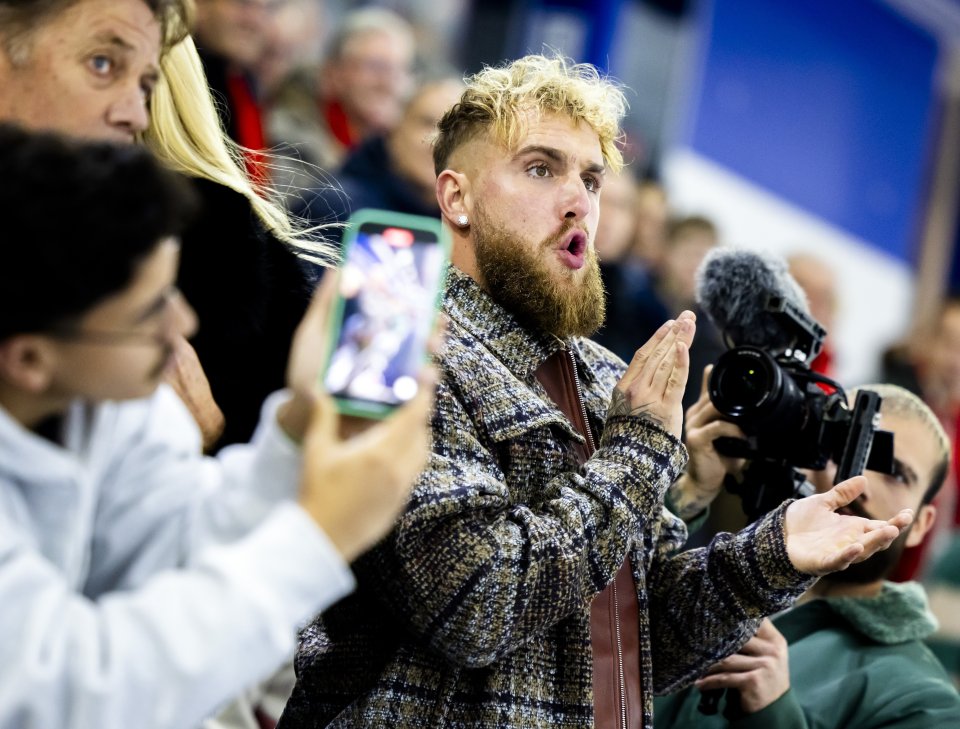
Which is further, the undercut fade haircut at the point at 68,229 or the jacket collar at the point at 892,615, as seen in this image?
the jacket collar at the point at 892,615

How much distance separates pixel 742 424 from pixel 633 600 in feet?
1.30

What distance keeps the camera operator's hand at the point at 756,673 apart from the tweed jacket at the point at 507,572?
171 mm

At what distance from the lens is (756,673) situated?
7.93ft

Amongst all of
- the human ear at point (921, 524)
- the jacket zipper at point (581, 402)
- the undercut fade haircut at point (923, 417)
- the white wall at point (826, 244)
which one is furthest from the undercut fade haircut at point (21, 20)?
the white wall at point (826, 244)

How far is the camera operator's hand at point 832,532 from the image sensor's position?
210 centimetres

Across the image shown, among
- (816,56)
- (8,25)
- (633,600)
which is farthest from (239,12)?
(816,56)

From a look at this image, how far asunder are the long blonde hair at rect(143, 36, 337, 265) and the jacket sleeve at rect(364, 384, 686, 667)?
0.49 meters

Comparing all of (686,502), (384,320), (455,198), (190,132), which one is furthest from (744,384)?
(384,320)

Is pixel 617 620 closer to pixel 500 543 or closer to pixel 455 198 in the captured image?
pixel 500 543

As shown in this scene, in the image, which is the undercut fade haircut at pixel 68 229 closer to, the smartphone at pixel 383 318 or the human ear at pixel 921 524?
the smartphone at pixel 383 318

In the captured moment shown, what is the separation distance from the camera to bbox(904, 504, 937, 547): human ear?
2873mm

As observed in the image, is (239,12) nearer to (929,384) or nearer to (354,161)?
(354,161)

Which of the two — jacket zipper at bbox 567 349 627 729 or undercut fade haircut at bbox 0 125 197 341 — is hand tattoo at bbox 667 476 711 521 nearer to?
jacket zipper at bbox 567 349 627 729

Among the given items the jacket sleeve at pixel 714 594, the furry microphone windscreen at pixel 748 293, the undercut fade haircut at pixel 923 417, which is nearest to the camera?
the jacket sleeve at pixel 714 594
